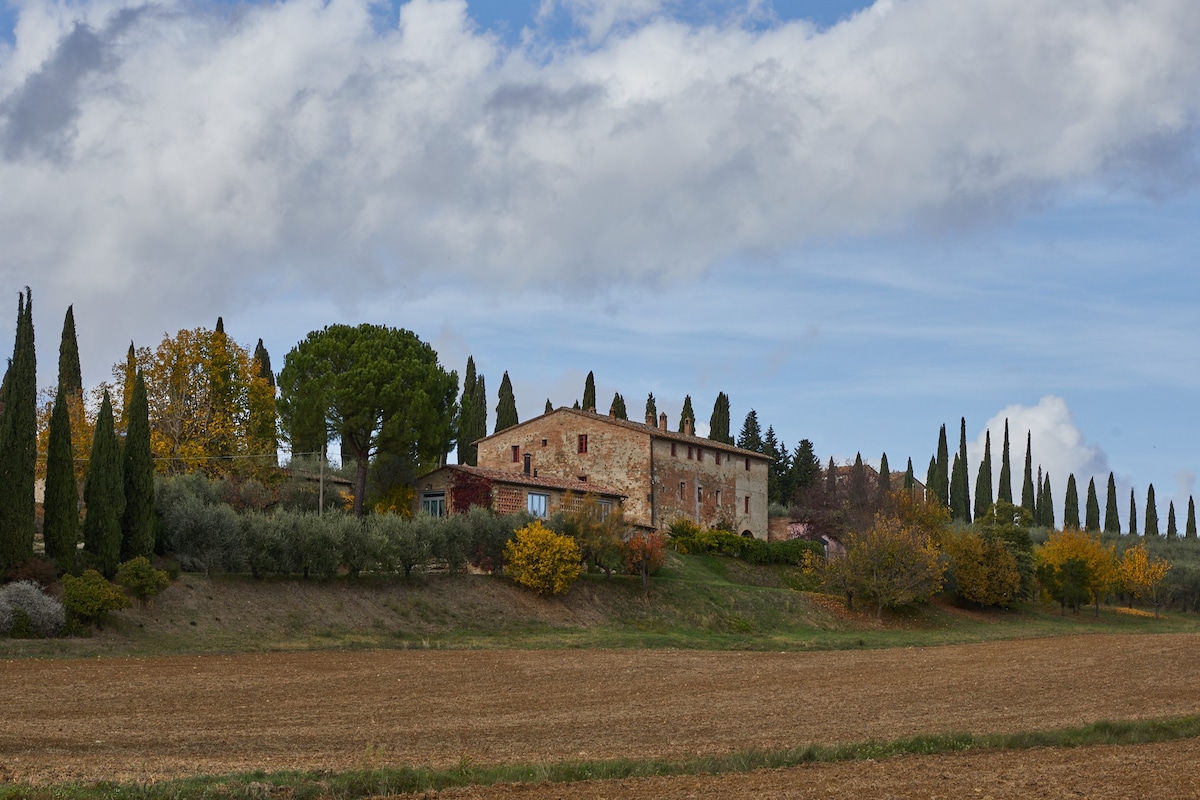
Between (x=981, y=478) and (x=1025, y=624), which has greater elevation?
(x=981, y=478)

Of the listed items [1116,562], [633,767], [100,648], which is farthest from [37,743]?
[1116,562]

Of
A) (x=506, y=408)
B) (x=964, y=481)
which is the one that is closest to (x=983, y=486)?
(x=964, y=481)

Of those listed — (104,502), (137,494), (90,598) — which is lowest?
(90,598)

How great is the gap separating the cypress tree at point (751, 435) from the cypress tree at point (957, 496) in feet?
59.1

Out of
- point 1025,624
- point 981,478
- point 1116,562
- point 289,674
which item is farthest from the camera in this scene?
point 981,478

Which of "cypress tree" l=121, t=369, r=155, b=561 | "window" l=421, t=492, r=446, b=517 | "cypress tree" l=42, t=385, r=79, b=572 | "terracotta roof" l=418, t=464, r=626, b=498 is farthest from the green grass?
"window" l=421, t=492, r=446, b=517

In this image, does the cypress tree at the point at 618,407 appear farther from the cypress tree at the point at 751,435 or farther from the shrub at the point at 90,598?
the shrub at the point at 90,598

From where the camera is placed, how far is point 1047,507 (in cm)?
11238

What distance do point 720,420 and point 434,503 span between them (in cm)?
4327

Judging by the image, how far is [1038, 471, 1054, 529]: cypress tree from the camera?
111562 millimetres

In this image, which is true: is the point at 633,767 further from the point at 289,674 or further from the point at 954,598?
the point at 954,598

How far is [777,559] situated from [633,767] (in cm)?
5493

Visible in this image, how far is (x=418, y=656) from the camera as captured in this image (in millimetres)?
37594

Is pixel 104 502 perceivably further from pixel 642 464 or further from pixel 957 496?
pixel 957 496
